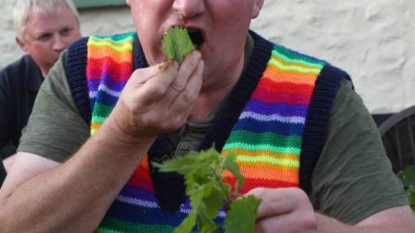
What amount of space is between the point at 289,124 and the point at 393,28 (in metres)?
3.05

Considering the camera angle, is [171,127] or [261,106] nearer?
[171,127]

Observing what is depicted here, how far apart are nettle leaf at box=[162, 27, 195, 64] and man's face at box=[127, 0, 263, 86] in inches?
2.3

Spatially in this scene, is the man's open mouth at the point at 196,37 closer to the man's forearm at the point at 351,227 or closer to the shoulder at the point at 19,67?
the man's forearm at the point at 351,227

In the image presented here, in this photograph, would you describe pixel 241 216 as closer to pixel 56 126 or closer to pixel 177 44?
pixel 177 44

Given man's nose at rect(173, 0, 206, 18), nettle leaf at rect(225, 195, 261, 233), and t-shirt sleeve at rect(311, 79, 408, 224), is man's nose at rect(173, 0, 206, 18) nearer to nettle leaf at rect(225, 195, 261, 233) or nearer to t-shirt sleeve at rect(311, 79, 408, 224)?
t-shirt sleeve at rect(311, 79, 408, 224)

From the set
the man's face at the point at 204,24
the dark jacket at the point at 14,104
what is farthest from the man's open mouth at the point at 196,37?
the dark jacket at the point at 14,104

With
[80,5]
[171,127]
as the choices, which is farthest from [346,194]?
[80,5]

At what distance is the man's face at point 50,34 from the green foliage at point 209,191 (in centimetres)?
363

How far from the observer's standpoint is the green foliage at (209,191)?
5.98 feet

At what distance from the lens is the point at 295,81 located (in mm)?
2822

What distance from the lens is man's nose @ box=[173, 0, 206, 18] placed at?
2.51 meters

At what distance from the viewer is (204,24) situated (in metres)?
2.56

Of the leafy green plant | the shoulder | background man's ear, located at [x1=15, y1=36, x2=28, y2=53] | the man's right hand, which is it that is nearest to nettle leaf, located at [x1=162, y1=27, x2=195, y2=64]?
the man's right hand

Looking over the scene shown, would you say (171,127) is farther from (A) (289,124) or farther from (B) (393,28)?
(B) (393,28)
